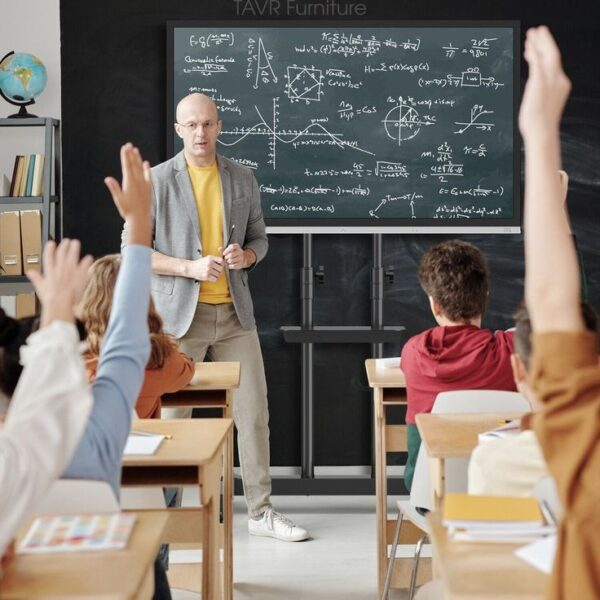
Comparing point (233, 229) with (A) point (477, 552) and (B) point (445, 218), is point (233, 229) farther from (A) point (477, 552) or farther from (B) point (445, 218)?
(A) point (477, 552)

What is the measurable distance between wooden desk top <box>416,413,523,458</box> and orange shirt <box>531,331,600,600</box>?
1224 mm

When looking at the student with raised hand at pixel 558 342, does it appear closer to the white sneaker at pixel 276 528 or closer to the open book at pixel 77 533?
the open book at pixel 77 533

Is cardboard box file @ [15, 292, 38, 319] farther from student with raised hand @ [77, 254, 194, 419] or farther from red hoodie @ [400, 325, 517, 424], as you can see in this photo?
red hoodie @ [400, 325, 517, 424]

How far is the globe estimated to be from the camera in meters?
5.13

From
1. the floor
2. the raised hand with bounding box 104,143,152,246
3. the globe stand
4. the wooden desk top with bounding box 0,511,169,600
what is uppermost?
the globe stand

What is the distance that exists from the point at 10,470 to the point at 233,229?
10.5 feet

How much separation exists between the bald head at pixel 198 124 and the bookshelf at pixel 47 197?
1002mm

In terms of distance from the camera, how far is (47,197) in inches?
201

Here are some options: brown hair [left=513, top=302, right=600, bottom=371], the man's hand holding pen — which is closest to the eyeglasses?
the man's hand holding pen

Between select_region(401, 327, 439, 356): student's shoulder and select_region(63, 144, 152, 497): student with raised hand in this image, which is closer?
select_region(63, 144, 152, 497): student with raised hand

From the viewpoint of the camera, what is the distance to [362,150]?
17.3ft

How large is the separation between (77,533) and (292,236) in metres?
3.84

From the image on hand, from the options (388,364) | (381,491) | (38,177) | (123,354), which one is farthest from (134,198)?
(38,177)

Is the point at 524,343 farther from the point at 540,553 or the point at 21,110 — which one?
the point at 21,110
